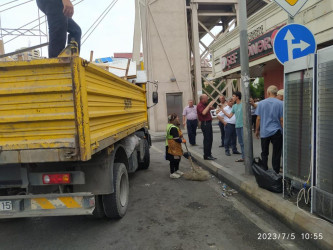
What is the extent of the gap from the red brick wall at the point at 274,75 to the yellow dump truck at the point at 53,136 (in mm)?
8493

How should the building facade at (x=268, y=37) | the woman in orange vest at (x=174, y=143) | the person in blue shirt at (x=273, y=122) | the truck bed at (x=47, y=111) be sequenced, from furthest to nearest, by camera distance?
the building facade at (x=268, y=37), the woman in orange vest at (x=174, y=143), the person in blue shirt at (x=273, y=122), the truck bed at (x=47, y=111)

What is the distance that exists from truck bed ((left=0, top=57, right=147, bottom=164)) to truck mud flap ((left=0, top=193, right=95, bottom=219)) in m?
0.53

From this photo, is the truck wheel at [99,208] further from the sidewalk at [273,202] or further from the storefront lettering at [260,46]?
the storefront lettering at [260,46]

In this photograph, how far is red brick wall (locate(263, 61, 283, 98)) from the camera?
9730 millimetres

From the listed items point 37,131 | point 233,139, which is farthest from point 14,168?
point 233,139

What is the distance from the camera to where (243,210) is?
11.9ft

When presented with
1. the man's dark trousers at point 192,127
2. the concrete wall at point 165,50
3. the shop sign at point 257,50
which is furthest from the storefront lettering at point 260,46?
the concrete wall at point 165,50

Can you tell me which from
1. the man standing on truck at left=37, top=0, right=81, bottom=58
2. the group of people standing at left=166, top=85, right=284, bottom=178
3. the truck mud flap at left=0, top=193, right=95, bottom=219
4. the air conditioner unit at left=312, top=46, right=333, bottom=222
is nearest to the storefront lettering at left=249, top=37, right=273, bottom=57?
the group of people standing at left=166, top=85, right=284, bottom=178

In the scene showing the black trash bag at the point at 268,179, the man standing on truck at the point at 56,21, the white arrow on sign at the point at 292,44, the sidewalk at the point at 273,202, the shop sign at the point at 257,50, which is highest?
the shop sign at the point at 257,50

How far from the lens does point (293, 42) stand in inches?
131

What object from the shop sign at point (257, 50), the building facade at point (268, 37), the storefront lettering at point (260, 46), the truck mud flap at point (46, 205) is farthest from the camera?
the storefront lettering at point (260, 46)

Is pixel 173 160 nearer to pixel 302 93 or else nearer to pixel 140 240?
pixel 140 240

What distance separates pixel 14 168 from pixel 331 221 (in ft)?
11.7

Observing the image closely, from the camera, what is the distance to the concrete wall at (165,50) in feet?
48.8
